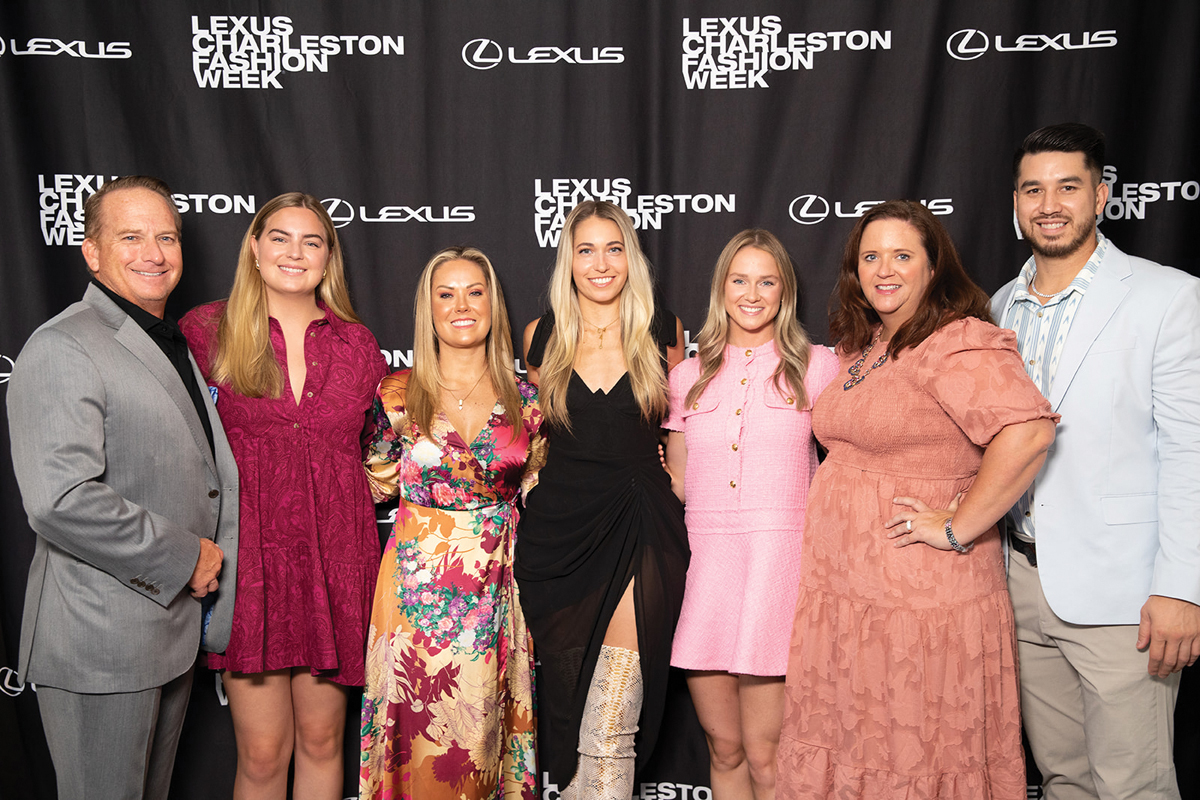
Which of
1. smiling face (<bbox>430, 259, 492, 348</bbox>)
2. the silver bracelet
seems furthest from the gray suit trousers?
the silver bracelet

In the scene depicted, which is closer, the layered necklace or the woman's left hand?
the woman's left hand

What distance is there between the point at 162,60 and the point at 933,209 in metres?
2.82

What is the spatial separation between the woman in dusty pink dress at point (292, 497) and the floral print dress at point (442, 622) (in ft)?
0.36

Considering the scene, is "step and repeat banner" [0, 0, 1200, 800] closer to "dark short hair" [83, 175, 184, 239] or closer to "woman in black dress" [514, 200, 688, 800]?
"woman in black dress" [514, 200, 688, 800]

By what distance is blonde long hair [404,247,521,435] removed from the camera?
2404mm

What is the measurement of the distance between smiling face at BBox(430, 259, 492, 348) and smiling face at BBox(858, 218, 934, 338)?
114 centimetres

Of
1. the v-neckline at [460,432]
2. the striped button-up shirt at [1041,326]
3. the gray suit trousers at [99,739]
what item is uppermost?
the striped button-up shirt at [1041,326]

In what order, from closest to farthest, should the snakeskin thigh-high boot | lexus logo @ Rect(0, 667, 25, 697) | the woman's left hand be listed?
the woman's left hand, the snakeskin thigh-high boot, lexus logo @ Rect(0, 667, 25, 697)

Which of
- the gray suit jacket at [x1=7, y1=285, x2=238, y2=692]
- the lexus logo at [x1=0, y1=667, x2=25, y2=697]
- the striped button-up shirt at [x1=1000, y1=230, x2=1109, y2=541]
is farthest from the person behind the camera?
the lexus logo at [x1=0, y1=667, x2=25, y2=697]

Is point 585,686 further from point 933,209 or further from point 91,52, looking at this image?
point 91,52

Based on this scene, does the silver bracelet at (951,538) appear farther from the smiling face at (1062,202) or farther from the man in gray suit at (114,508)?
the man in gray suit at (114,508)

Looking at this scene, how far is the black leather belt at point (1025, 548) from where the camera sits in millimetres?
2133

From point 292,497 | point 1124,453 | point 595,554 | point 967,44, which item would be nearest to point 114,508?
point 292,497

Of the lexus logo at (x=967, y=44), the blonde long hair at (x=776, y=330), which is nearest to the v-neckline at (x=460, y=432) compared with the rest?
the blonde long hair at (x=776, y=330)
